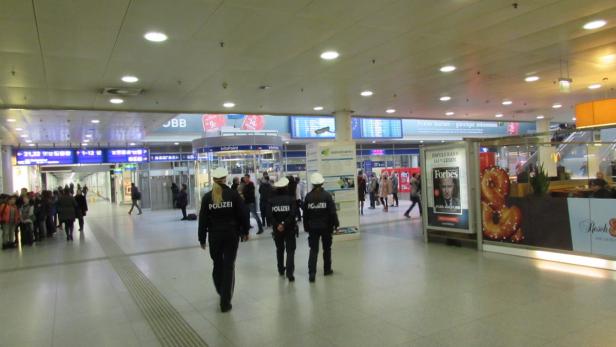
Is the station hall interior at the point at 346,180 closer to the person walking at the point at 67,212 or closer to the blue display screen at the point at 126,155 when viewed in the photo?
the person walking at the point at 67,212

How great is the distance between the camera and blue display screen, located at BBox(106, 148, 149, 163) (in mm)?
19812

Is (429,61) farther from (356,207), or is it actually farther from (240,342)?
(240,342)

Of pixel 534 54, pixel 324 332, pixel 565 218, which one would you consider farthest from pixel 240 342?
pixel 534 54

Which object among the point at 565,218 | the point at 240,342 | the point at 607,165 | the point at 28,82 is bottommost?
the point at 240,342

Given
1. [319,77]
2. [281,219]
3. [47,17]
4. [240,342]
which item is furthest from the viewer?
[319,77]

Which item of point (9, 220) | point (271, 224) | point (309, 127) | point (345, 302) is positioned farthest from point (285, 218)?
point (309, 127)

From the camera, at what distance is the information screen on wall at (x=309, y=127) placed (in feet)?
78.2

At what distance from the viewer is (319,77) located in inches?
327

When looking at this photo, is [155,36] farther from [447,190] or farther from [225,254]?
[447,190]

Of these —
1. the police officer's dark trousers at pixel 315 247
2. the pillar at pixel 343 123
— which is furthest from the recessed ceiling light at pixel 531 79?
the police officer's dark trousers at pixel 315 247

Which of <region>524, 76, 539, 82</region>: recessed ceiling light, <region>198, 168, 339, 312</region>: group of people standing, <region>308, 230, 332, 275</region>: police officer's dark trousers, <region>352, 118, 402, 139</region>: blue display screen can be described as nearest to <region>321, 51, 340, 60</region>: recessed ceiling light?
<region>198, 168, 339, 312</region>: group of people standing

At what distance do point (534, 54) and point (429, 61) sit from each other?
1820 millimetres

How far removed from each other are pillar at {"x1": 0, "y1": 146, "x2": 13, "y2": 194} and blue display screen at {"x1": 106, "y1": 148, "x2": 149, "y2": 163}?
3763 mm

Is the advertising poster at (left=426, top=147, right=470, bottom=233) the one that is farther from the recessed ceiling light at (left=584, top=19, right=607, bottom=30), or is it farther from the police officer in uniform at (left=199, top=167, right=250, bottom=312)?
the police officer in uniform at (left=199, top=167, right=250, bottom=312)
